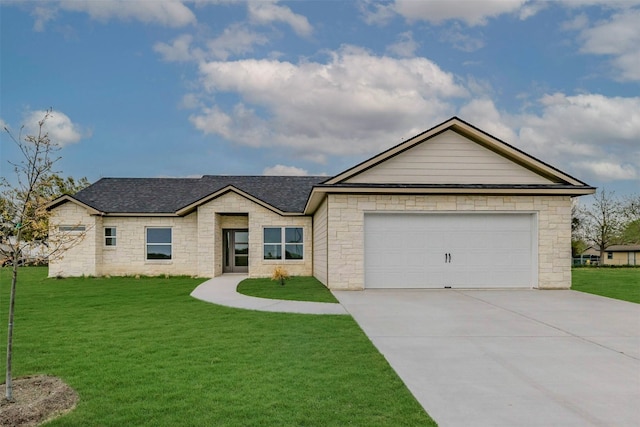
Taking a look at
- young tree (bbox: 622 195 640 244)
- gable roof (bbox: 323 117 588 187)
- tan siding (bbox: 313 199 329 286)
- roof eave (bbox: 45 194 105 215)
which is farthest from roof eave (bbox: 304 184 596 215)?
young tree (bbox: 622 195 640 244)

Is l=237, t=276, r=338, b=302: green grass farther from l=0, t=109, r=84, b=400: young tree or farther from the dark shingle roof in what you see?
l=0, t=109, r=84, b=400: young tree

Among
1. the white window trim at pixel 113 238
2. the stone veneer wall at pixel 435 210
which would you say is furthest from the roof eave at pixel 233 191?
the stone veneer wall at pixel 435 210

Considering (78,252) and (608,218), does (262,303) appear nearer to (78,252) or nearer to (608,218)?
(78,252)

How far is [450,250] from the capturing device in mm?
14523

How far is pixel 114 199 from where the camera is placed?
2189cm

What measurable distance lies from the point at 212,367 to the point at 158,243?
1656cm

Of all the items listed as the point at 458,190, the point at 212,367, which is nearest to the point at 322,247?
the point at 458,190

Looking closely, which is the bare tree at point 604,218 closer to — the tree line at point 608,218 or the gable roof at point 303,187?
the tree line at point 608,218

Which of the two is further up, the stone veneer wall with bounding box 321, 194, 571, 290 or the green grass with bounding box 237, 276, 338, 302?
the stone veneer wall with bounding box 321, 194, 571, 290

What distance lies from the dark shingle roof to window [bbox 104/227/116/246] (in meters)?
0.95

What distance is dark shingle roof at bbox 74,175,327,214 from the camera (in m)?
21.0

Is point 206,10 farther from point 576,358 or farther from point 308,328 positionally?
point 576,358

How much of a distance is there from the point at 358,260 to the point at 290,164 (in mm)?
18594

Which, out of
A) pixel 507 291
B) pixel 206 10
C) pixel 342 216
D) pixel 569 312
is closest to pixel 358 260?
pixel 342 216
